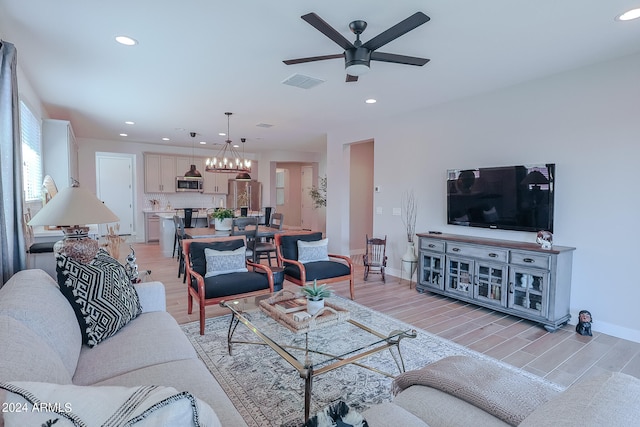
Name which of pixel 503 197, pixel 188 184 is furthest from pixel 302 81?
pixel 188 184

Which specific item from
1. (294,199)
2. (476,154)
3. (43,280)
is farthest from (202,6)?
(294,199)

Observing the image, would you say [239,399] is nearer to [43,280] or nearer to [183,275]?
[43,280]

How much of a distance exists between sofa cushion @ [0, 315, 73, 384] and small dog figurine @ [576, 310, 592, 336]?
4.10 meters

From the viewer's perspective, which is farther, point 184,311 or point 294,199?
point 294,199

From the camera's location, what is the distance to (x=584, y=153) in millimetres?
3389

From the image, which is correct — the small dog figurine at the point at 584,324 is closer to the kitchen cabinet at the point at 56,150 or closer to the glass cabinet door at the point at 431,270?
the glass cabinet door at the point at 431,270

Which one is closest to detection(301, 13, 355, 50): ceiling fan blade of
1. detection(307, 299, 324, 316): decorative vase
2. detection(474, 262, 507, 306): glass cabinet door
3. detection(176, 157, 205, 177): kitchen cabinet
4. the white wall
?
detection(307, 299, 324, 316): decorative vase

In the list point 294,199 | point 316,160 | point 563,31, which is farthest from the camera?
point 294,199

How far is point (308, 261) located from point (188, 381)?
2867 mm

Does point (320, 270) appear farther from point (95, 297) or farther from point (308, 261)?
point (95, 297)

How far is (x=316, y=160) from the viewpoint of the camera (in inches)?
410

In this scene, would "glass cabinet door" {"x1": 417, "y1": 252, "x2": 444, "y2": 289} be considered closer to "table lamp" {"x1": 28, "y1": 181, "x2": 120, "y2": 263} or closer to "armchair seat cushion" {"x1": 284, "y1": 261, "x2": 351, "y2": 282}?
"armchair seat cushion" {"x1": 284, "y1": 261, "x2": 351, "y2": 282}

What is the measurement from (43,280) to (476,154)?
4.53 metres

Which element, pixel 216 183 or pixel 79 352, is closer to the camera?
pixel 79 352
